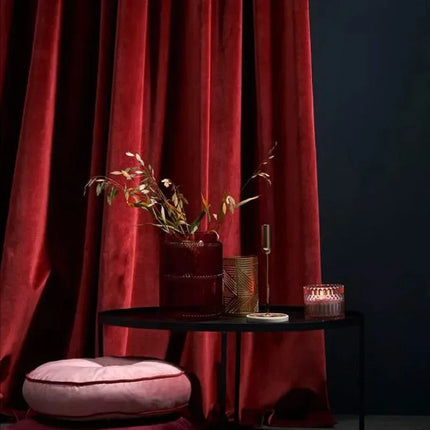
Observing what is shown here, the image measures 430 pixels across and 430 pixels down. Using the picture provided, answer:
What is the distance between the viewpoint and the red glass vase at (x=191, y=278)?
1.86 meters

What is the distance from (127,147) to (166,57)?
0.35 metres

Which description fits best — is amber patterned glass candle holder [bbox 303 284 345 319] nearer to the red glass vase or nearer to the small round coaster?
the small round coaster

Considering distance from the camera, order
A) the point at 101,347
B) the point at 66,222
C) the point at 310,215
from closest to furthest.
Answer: the point at 101,347 → the point at 310,215 → the point at 66,222

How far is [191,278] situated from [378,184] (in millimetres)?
860

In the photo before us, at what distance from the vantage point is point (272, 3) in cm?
241

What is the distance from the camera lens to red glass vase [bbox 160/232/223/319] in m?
1.86

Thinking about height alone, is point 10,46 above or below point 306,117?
above

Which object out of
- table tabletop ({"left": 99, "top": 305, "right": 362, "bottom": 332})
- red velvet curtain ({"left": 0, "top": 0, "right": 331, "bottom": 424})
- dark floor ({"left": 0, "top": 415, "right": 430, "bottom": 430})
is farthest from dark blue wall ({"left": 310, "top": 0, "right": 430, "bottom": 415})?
table tabletop ({"left": 99, "top": 305, "right": 362, "bottom": 332})

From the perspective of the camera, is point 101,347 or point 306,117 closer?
point 101,347

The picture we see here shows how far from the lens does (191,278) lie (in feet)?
6.14

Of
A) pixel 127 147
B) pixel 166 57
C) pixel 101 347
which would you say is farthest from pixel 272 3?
pixel 101 347

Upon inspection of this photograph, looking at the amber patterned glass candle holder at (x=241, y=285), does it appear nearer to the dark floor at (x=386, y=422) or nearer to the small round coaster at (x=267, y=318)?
the small round coaster at (x=267, y=318)

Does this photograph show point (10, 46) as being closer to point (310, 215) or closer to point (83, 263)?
point (83, 263)

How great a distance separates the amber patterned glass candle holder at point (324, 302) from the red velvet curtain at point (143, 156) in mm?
401
